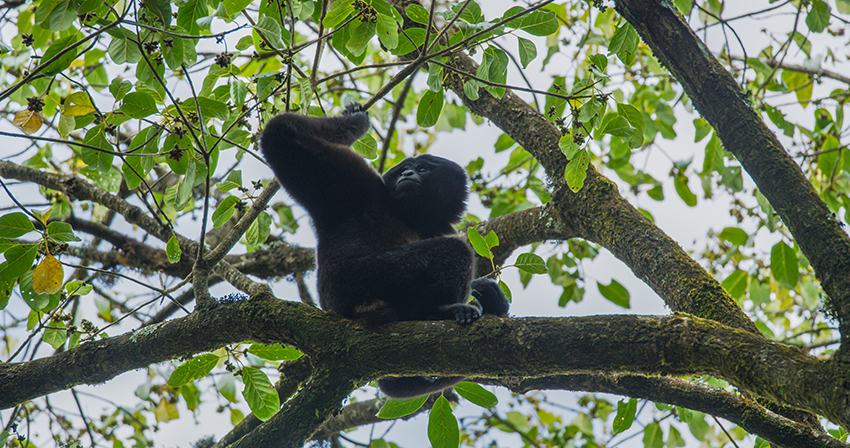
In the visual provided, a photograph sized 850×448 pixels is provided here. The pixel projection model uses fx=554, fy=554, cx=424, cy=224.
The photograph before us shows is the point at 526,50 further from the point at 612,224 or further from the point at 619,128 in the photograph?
the point at 612,224

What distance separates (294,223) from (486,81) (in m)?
4.31

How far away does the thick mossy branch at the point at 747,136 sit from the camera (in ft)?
8.65

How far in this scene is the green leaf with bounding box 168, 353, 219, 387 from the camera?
3.47m

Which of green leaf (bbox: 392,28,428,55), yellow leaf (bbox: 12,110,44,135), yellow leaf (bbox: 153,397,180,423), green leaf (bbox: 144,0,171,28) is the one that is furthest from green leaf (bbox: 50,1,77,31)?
yellow leaf (bbox: 153,397,180,423)

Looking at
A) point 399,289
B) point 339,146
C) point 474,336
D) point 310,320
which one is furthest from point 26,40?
point 474,336

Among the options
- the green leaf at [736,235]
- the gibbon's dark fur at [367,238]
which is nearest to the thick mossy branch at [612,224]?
the gibbon's dark fur at [367,238]

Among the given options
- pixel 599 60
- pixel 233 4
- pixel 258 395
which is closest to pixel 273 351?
pixel 258 395

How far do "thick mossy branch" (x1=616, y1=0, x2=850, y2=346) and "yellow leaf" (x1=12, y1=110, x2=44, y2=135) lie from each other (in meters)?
3.69

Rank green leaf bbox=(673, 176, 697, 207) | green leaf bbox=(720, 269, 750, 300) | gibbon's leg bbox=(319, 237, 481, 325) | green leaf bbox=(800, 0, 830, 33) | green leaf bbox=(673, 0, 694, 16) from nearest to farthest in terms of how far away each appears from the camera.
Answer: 1. gibbon's leg bbox=(319, 237, 481, 325)
2. green leaf bbox=(800, 0, 830, 33)
3. green leaf bbox=(673, 0, 694, 16)
4. green leaf bbox=(720, 269, 750, 300)
5. green leaf bbox=(673, 176, 697, 207)

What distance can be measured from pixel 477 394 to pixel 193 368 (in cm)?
192

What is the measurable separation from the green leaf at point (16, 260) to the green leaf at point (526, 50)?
10.6 feet

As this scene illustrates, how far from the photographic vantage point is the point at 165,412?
611cm

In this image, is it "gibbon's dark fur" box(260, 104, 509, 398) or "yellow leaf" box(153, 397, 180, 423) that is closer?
"gibbon's dark fur" box(260, 104, 509, 398)

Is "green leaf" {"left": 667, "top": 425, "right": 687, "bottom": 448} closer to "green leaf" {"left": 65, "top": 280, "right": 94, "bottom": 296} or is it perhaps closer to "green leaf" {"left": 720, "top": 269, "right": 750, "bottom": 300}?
"green leaf" {"left": 720, "top": 269, "right": 750, "bottom": 300}
